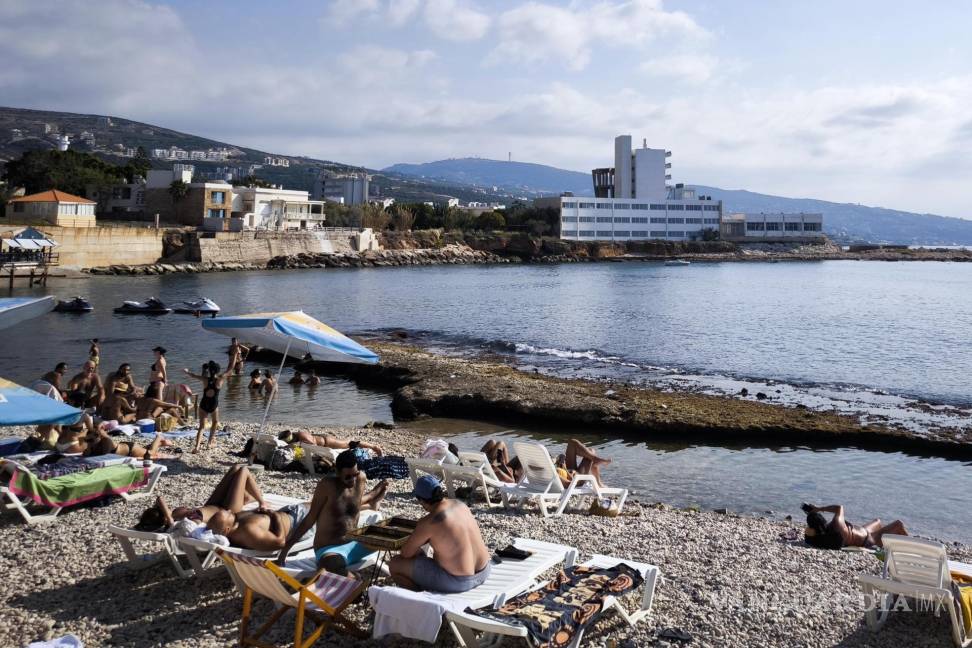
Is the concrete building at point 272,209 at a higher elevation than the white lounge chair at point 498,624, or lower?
higher

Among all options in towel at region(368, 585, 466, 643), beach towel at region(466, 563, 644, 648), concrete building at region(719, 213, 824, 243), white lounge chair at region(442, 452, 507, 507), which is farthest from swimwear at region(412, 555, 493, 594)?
concrete building at region(719, 213, 824, 243)

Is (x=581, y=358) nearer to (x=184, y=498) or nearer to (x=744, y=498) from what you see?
(x=744, y=498)

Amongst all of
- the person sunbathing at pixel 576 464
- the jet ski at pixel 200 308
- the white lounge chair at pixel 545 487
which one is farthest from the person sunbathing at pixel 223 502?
the jet ski at pixel 200 308

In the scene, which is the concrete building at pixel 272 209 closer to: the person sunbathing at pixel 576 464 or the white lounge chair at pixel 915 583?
the person sunbathing at pixel 576 464

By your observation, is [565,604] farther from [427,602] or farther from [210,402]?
[210,402]

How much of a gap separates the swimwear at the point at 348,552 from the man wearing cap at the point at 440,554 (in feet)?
2.28

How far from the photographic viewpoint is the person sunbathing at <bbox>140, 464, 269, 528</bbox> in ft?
23.9

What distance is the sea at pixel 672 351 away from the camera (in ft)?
46.3

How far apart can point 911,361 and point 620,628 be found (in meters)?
30.0

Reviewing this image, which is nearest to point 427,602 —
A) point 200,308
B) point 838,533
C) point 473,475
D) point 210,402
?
point 473,475

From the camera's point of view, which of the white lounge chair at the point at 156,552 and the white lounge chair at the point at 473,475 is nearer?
the white lounge chair at the point at 156,552

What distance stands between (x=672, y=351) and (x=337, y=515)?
28.3 meters

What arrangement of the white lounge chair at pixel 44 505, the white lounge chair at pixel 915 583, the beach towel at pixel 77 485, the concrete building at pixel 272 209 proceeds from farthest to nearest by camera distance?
1. the concrete building at pixel 272 209
2. the beach towel at pixel 77 485
3. the white lounge chair at pixel 44 505
4. the white lounge chair at pixel 915 583

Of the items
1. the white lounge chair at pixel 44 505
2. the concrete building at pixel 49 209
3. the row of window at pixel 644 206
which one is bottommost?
the white lounge chair at pixel 44 505
